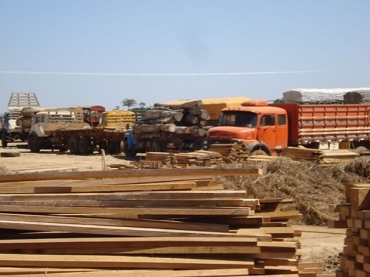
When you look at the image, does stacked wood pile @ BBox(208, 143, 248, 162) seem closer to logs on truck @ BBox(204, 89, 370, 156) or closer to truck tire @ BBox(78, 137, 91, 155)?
logs on truck @ BBox(204, 89, 370, 156)

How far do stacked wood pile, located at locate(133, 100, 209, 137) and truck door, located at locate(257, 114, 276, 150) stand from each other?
5.50 meters

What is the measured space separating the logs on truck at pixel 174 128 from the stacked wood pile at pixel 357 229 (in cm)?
2213

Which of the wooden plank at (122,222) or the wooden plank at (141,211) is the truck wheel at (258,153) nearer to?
the wooden plank at (141,211)

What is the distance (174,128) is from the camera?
30125 mm

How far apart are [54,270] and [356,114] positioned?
24.4 metres

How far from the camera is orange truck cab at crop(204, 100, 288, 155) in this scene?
77.8ft

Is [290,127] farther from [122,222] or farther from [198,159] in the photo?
[122,222]

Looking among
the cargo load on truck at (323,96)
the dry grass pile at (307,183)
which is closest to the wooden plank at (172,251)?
the dry grass pile at (307,183)

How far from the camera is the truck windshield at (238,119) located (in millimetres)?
24392

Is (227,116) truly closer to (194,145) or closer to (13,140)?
(194,145)

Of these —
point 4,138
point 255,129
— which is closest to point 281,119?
point 255,129

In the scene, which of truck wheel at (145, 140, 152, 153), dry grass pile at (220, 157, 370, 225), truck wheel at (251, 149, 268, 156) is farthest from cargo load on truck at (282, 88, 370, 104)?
dry grass pile at (220, 157, 370, 225)

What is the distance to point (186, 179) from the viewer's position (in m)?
7.81

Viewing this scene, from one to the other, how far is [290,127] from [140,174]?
19069 millimetres
